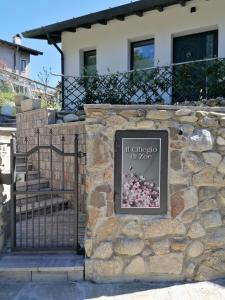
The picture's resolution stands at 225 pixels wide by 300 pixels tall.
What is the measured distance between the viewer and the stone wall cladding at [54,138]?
22.5ft

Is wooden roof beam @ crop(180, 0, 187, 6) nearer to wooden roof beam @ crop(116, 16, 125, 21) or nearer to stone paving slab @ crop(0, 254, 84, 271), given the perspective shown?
wooden roof beam @ crop(116, 16, 125, 21)

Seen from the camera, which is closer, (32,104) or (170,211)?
(170,211)

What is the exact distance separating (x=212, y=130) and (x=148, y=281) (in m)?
1.91

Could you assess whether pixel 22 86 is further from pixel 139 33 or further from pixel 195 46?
pixel 195 46

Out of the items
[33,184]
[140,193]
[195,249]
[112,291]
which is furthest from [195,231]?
[33,184]

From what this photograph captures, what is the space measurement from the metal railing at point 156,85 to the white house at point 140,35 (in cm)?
60

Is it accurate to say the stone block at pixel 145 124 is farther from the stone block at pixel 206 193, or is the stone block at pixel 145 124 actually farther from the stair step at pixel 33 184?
the stair step at pixel 33 184

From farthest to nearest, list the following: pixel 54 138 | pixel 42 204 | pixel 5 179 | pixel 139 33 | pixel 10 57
→ pixel 10 57 → pixel 139 33 → pixel 54 138 → pixel 42 204 → pixel 5 179

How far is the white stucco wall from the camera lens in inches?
308

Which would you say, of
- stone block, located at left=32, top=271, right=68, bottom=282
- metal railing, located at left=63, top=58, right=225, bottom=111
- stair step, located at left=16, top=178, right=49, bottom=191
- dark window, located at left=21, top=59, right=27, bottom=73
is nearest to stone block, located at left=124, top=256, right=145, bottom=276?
stone block, located at left=32, top=271, right=68, bottom=282

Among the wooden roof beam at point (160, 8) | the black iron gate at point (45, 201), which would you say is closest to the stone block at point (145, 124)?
the black iron gate at point (45, 201)

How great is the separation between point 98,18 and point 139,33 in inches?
41.8

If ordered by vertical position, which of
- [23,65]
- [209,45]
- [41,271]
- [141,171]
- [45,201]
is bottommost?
[41,271]

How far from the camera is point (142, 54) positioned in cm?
915
